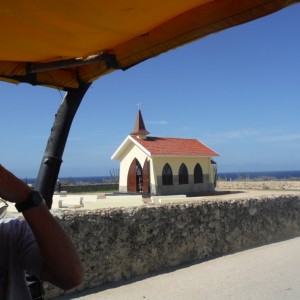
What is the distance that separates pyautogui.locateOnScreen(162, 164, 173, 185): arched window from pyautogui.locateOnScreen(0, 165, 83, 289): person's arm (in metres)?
25.7

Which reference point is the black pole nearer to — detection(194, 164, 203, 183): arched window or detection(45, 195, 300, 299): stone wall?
detection(45, 195, 300, 299): stone wall

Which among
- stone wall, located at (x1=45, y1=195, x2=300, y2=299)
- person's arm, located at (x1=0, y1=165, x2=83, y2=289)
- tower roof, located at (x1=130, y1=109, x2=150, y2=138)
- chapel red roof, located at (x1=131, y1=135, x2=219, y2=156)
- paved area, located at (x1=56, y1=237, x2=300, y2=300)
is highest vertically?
tower roof, located at (x1=130, y1=109, x2=150, y2=138)

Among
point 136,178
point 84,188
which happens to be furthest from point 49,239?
point 84,188

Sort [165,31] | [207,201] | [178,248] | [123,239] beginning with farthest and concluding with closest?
[207,201] < [178,248] < [123,239] < [165,31]

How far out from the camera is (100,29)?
101 inches

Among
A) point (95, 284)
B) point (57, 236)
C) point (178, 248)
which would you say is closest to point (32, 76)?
point (57, 236)

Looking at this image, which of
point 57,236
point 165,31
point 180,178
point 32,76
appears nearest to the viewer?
point 57,236

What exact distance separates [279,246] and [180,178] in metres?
18.6

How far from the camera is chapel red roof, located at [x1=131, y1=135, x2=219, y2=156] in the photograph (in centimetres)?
2756

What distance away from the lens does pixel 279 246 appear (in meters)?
9.69

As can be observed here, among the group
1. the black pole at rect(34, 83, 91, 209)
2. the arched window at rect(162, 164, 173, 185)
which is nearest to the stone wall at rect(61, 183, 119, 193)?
the arched window at rect(162, 164, 173, 185)

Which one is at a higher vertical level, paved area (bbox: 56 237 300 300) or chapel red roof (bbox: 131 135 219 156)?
chapel red roof (bbox: 131 135 219 156)

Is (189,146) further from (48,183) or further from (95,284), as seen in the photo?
(48,183)

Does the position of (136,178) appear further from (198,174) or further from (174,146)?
(198,174)
